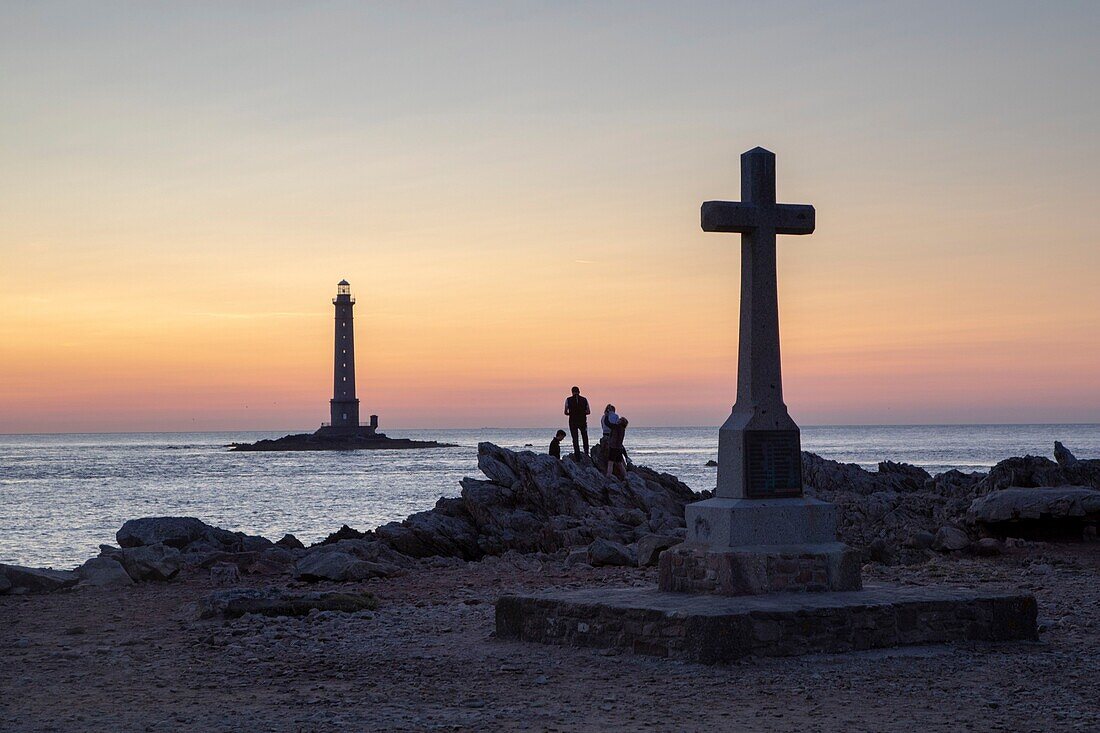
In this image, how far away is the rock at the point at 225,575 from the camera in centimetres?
1515

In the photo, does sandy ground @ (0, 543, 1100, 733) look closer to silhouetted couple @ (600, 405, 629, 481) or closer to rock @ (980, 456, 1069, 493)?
rock @ (980, 456, 1069, 493)

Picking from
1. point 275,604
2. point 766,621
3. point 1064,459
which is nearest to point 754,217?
point 766,621

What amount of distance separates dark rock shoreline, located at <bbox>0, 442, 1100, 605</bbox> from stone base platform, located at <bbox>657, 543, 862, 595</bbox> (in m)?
4.70

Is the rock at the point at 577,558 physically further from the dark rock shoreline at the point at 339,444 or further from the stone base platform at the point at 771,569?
the dark rock shoreline at the point at 339,444

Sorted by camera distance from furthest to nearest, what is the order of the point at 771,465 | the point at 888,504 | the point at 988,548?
the point at 888,504
the point at 988,548
the point at 771,465

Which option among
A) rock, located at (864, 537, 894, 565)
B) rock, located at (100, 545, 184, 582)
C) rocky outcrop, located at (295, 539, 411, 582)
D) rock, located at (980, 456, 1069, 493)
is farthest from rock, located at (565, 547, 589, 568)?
rock, located at (980, 456, 1069, 493)

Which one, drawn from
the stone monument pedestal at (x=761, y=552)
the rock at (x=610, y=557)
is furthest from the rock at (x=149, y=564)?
the stone monument pedestal at (x=761, y=552)

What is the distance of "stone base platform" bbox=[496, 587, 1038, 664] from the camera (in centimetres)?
898

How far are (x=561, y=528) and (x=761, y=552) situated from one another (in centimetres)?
963

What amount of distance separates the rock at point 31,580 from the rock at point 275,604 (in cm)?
310

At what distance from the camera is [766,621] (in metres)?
9.05

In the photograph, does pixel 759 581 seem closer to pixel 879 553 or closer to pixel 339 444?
pixel 879 553

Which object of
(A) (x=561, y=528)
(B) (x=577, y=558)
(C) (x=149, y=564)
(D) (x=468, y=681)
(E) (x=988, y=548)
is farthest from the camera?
(A) (x=561, y=528)

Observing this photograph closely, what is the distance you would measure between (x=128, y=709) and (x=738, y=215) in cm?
638
